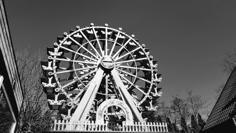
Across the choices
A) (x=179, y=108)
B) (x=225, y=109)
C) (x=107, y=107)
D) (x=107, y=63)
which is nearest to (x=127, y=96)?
(x=107, y=107)

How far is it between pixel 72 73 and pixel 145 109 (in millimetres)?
5850

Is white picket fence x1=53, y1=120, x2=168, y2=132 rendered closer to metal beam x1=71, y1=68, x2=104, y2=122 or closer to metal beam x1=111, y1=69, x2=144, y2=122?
metal beam x1=71, y1=68, x2=104, y2=122

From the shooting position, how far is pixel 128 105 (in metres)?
10.4

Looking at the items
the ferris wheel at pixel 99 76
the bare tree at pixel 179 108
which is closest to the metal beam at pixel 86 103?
the ferris wheel at pixel 99 76

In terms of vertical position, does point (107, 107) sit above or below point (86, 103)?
below

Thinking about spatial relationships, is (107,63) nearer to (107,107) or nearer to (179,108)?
(107,107)

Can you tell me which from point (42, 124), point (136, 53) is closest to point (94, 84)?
point (136, 53)

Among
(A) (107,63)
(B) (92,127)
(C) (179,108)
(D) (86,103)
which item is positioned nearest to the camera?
(B) (92,127)

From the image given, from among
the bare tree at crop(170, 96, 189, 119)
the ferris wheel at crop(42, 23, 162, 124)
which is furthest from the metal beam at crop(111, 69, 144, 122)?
the bare tree at crop(170, 96, 189, 119)

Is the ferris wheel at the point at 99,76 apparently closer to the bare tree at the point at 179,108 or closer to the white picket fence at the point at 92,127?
the white picket fence at the point at 92,127

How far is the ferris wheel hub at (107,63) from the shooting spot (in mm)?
12038

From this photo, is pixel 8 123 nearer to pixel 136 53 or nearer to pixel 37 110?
pixel 37 110

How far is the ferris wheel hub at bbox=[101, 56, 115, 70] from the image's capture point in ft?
39.5

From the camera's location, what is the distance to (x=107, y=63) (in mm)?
12219
